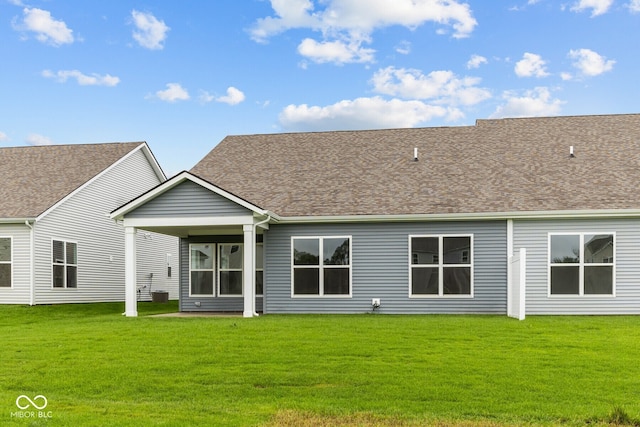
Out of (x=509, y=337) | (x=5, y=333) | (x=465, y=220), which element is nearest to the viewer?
(x=509, y=337)

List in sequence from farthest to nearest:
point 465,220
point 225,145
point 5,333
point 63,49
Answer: point 63,49 → point 225,145 → point 465,220 → point 5,333

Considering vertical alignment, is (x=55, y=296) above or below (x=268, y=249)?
below

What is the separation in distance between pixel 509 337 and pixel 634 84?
14.4 meters

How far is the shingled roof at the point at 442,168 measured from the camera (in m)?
17.8

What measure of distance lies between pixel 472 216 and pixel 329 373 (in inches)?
351

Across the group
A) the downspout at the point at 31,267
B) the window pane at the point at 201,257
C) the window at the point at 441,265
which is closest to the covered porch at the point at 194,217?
the window pane at the point at 201,257

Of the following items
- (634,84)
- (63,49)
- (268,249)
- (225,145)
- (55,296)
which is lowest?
(55,296)

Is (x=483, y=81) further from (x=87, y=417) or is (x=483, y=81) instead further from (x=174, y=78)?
(x=87, y=417)

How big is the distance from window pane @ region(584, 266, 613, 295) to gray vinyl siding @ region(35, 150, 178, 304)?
54.7 ft

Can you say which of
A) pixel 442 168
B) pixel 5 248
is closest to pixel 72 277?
pixel 5 248

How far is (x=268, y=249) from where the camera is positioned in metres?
18.3

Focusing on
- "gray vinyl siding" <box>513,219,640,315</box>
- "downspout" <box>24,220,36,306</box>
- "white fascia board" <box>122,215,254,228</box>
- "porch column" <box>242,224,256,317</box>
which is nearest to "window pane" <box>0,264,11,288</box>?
"downspout" <box>24,220,36,306</box>

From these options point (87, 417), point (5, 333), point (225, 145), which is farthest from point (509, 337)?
point (225, 145)

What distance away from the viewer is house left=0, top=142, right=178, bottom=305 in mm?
20781
